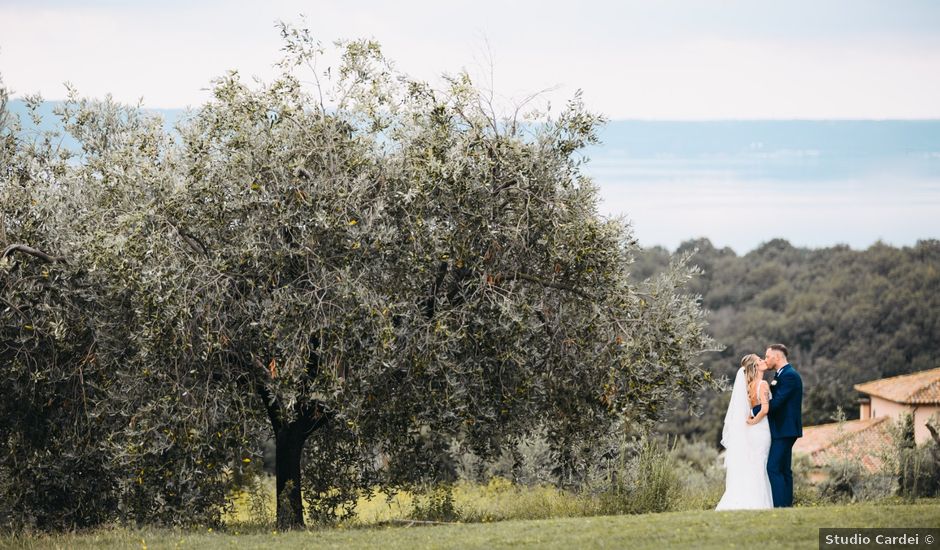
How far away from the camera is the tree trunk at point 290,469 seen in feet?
51.8

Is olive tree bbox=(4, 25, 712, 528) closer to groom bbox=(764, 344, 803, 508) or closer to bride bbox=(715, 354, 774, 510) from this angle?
bride bbox=(715, 354, 774, 510)

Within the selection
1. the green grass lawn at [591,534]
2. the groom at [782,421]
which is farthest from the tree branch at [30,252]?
the groom at [782,421]

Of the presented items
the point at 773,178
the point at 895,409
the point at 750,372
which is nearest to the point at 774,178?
the point at 773,178

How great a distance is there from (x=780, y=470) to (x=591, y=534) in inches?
150

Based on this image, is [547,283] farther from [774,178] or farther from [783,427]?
[774,178]

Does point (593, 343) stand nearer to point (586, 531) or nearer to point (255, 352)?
point (586, 531)

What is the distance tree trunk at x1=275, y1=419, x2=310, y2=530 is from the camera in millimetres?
15789

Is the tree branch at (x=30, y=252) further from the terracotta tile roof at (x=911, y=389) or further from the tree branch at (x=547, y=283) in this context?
the terracotta tile roof at (x=911, y=389)

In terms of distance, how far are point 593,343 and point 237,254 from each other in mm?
5289

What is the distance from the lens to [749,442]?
15.1 m

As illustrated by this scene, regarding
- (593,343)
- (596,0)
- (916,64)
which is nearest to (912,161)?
(916,64)

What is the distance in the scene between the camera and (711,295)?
275 feet

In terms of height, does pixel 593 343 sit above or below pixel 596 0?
below

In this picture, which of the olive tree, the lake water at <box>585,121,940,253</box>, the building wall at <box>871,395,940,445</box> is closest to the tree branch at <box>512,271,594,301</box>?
the olive tree
